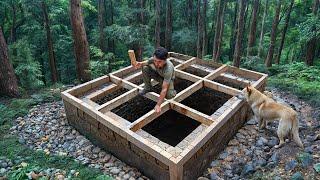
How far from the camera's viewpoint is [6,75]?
24.9ft

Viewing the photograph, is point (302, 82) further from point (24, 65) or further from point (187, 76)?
point (24, 65)

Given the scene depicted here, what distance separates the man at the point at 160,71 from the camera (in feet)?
15.9

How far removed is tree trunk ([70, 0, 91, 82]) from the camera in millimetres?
8047

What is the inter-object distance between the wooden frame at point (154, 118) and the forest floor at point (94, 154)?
11.0 inches

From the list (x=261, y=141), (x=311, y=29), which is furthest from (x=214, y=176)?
(x=311, y=29)

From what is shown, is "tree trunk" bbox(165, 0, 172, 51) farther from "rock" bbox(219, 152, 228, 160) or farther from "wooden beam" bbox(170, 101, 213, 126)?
"rock" bbox(219, 152, 228, 160)

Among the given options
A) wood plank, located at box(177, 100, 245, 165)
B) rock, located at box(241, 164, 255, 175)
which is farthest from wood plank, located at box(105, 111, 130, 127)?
rock, located at box(241, 164, 255, 175)

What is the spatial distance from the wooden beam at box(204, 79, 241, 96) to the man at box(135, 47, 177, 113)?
1.37 meters

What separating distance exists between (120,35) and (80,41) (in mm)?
2769

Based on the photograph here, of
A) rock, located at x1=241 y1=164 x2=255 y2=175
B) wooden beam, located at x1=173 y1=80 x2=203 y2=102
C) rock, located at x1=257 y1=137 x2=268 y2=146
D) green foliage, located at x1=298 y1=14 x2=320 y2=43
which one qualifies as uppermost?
green foliage, located at x1=298 y1=14 x2=320 y2=43

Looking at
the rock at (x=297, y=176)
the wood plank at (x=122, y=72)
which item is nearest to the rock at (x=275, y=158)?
Result: the rock at (x=297, y=176)

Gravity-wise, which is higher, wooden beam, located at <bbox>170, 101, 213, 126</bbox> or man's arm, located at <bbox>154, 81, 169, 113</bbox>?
man's arm, located at <bbox>154, 81, 169, 113</bbox>

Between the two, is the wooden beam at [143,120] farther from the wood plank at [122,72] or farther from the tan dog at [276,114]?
the wood plank at [122,72]

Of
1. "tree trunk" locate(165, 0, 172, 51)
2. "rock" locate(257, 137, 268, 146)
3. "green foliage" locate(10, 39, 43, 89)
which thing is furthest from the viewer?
"tree trunk" locate(165, 0, 172, 51)
